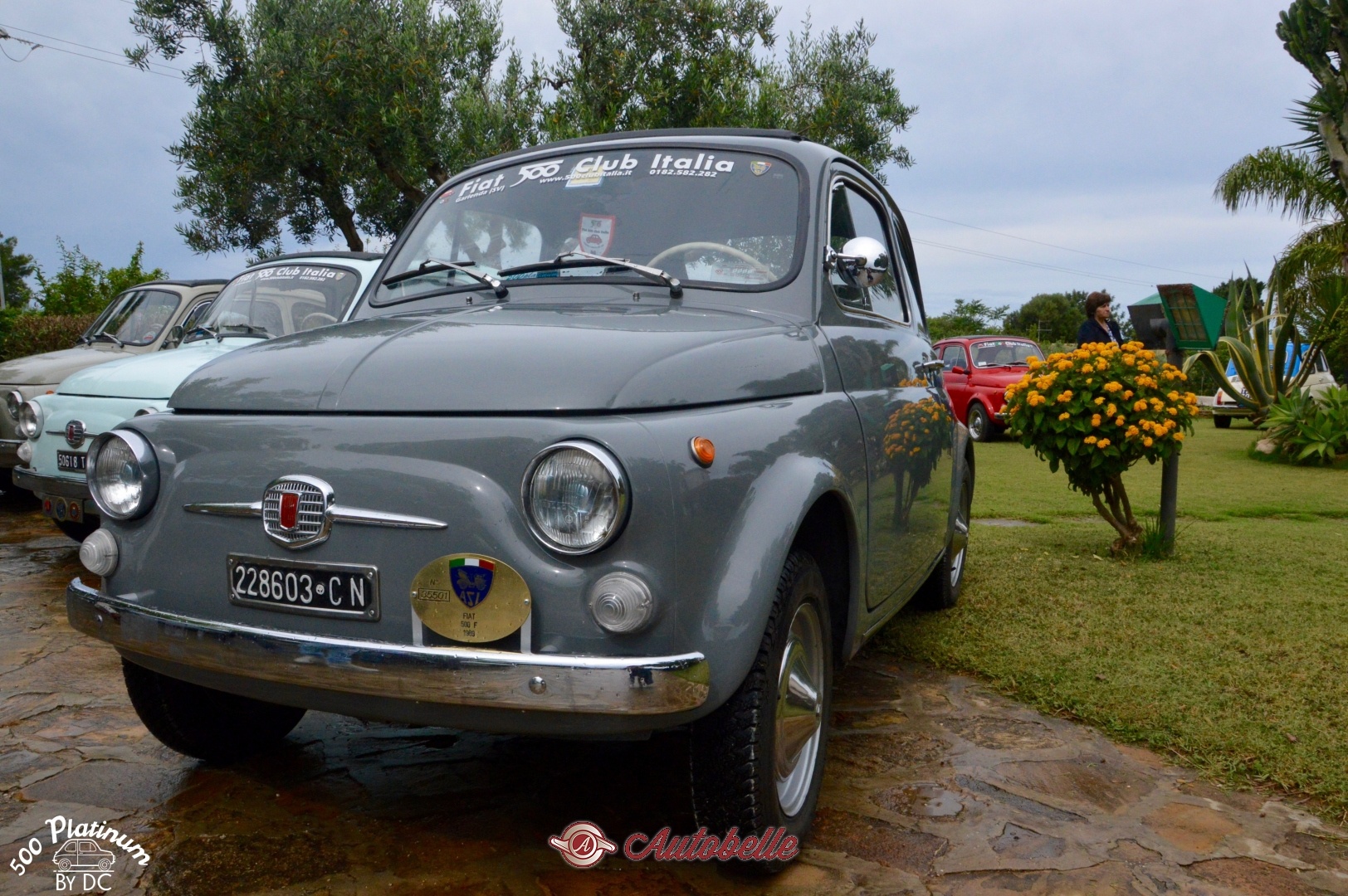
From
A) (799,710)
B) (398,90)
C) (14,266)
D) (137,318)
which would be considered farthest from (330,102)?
(14,266)

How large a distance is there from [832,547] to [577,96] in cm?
1211

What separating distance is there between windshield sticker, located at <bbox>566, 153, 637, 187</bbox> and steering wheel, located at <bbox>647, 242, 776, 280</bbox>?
1.19 ft

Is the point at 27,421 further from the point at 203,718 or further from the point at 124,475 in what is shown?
the point at 124,475

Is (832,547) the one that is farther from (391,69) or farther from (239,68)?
→ (239,68)

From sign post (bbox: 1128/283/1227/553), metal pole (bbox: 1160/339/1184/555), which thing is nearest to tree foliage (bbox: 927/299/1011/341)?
sign post (bbox: 1128/283/1227/553)

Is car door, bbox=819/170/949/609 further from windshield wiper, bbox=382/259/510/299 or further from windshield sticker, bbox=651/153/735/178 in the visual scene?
windshield wiper, bbox=382/259/510/299

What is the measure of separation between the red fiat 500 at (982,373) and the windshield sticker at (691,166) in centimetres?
1382

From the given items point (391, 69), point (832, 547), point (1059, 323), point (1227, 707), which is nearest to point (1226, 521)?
point (1227, 707)

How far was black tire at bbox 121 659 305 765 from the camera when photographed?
287 centimetres

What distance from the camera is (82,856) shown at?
256 cm

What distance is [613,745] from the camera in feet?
10.7

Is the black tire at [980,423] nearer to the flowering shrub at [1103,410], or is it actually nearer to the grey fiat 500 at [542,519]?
the flowering shrub at [1103,410]

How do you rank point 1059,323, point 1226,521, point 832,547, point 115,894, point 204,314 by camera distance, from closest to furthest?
point 115,894 < point 832,547 < point 204,314 < point 1226,521 < point 1059,323

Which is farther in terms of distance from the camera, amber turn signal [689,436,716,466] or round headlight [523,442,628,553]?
amber turn signal [689,436,716,466]
